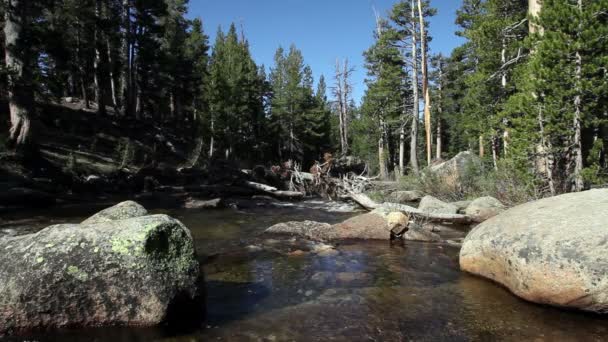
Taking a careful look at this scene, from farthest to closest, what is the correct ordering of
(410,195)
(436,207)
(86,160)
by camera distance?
(86,160) → (410,195) → (436,207)

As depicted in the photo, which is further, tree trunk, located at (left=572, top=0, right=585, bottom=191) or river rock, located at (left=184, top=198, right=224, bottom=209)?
river rock, located at (left=184, top=198, right=224, bottom=209)

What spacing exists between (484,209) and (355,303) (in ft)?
24.4

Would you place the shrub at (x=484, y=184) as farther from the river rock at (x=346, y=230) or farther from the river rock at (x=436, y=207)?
the river rock at (x=346, y=230)

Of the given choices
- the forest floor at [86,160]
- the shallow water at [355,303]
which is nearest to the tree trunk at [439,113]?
the forest floor at [86,160]

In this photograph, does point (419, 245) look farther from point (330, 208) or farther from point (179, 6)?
point (179, 6)

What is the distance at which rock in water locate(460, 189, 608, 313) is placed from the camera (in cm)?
430

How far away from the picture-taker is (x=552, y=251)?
182 inches

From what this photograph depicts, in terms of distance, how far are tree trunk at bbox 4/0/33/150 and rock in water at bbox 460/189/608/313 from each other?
1578cm

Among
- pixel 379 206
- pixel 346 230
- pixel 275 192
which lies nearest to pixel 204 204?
pixel 275 192

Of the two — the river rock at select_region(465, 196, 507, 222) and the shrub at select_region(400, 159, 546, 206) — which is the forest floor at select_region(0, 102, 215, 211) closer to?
the shrub at select_region(400, 159, 546, 206)

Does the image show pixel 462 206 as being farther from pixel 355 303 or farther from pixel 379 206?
pixel 355 303

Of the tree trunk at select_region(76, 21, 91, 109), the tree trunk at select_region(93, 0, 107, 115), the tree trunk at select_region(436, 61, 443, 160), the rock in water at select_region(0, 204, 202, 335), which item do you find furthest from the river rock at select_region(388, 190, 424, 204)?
the tree trunk at select_region(76, 21, 91, 109)

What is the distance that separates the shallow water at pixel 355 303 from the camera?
395 centimetres

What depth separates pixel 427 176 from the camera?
632 inches
